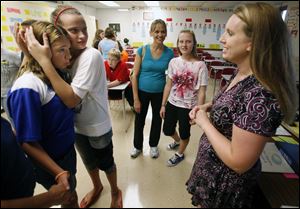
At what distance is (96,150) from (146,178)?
1.36ft

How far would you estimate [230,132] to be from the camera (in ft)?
1.67

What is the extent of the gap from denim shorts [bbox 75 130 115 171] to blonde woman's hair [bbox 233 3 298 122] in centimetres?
70

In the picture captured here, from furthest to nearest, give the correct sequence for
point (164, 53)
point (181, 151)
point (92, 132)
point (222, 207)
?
point (181, 151) < point (164, 53) < point (92, 132) < point (222, 207)

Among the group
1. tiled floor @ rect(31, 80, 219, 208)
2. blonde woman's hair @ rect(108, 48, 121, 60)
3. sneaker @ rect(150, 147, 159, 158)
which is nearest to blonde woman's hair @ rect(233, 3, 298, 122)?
tiled floor @ rect(31, 80, 219, 208)

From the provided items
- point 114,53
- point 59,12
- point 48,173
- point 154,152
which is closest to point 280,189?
point 48,173

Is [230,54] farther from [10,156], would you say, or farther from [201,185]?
[10,156]

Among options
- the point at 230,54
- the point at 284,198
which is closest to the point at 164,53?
the point at 230,54

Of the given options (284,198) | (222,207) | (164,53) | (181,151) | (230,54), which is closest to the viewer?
(284,198)

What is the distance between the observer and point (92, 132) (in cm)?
81

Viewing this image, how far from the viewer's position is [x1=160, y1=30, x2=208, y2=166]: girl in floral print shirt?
3.80ft

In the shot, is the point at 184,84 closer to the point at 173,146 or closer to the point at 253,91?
the point at 173,146

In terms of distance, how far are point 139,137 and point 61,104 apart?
98 centimetres

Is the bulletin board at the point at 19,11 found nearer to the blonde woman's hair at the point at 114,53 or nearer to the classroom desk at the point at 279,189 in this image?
the blonde woman's hair at the point at 114,53

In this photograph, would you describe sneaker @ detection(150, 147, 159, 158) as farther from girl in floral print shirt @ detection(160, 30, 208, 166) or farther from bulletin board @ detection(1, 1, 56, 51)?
bulletin board @ detection(1, 1, 56, 51)
